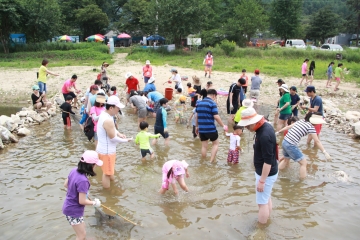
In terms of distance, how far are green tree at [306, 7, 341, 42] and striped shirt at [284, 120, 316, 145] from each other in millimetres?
55947

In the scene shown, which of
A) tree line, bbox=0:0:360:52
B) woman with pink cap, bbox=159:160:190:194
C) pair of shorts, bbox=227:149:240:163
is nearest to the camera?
woman with pink cap, bbox=159:160:190:194

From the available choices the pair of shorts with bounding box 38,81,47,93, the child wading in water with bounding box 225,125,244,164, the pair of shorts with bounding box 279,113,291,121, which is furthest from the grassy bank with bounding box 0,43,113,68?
the child wading in water with bounding box 225,125,244,164

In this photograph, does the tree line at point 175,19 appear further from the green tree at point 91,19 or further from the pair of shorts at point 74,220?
the pair of shorts at point 74,220

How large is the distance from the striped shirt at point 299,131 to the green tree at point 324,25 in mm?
55947

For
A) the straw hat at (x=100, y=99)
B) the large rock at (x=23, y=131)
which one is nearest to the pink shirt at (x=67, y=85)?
the large rock at (x=23, y=131)

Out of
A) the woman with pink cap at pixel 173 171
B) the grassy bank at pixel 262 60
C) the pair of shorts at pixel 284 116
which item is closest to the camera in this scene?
the woman with pink cap at pixel 173 171

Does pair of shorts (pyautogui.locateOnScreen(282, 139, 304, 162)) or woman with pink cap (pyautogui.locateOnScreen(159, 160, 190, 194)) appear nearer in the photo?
woman with pink cap (pyautogui.locateOnScreen(159, 160, 190, 194))

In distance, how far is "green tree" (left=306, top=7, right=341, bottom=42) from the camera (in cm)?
5556

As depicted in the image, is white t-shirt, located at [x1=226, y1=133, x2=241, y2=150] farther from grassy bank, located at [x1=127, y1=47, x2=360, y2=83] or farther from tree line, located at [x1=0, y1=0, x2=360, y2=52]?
tree line, located at [x1=0, y1=0, x2=360, y2=52]

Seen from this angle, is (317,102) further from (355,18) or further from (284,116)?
(355,18)

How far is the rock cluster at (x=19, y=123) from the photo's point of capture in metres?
9.59

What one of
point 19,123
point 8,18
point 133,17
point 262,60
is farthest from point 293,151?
point 133,17

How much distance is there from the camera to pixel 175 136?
10.4m

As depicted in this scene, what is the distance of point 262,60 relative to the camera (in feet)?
87.9
